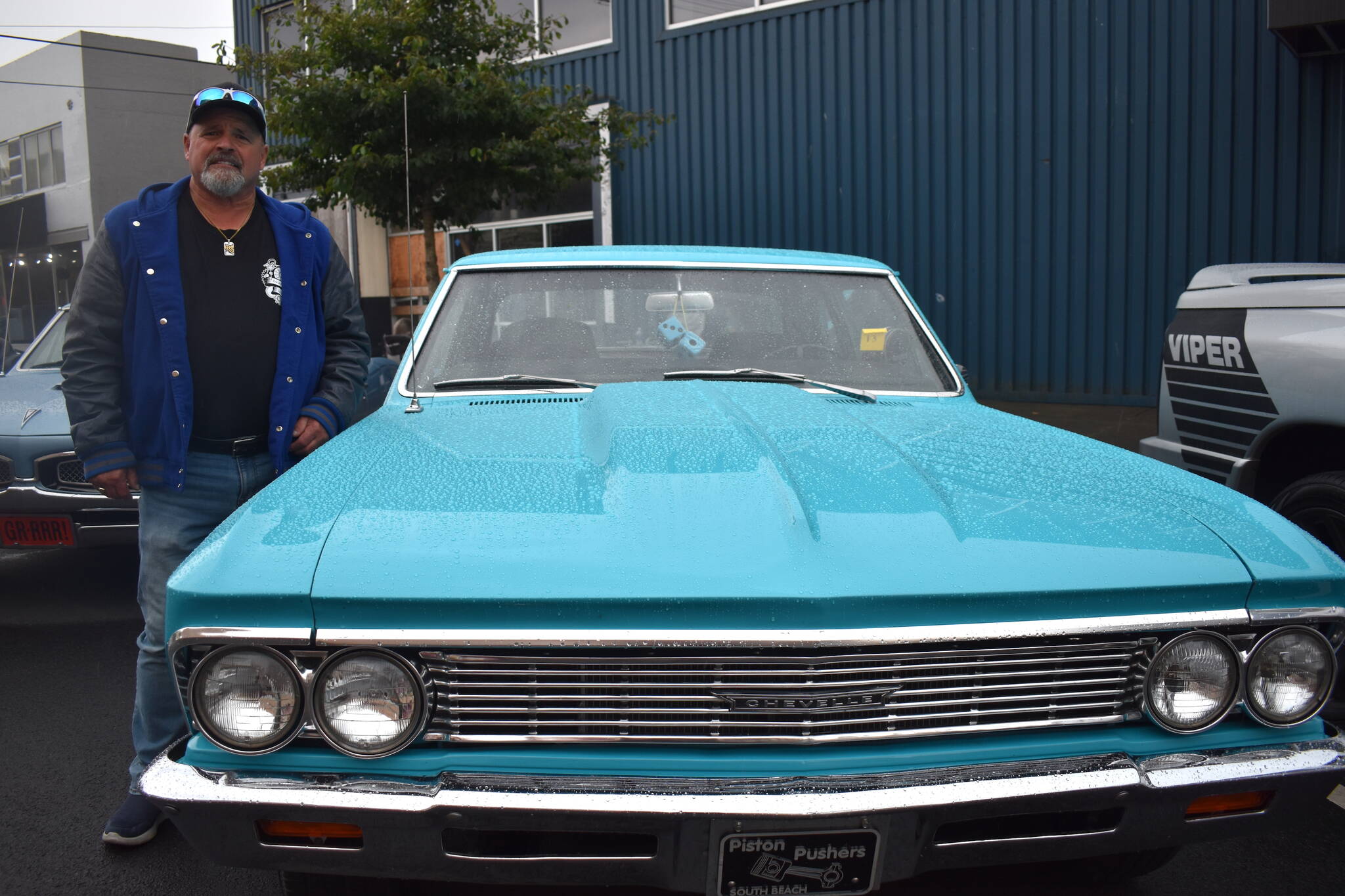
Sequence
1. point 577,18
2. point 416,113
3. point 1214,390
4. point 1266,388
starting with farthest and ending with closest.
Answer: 1. point 577,18
2. point 416,113
3. point 1214,390
4. point 1266,388

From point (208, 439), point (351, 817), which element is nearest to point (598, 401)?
point (208, 439)

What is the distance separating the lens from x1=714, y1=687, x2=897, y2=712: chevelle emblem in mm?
1653

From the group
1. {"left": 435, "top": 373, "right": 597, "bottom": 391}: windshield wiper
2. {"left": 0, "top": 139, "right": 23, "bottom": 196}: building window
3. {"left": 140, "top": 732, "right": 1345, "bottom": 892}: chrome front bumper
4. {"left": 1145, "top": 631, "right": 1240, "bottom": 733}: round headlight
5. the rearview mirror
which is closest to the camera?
{"left": 140, "top": 732, "right": 1345, "bottom": 892}: chrome front bumper

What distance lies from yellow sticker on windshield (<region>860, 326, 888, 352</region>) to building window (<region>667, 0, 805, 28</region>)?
895 centimetres

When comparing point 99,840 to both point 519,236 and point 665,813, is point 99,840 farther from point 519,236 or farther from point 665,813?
point 519,236

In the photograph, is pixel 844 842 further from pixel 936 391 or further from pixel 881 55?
pixel 881 55

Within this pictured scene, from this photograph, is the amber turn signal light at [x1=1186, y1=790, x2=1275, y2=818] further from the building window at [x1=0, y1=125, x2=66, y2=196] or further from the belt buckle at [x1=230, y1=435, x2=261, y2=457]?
the building window at [x1=0, y1=125, x2=66, y2=196]

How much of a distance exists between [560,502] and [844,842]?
2.52 feet

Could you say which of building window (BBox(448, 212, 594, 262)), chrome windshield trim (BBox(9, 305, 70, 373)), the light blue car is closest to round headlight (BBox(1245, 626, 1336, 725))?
the light blue car

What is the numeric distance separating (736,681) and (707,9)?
11.5 m

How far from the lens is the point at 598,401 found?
2.63 meters

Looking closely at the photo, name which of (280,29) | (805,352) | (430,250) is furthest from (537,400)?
(280,29)

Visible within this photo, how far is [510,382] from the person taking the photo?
9.61 feet

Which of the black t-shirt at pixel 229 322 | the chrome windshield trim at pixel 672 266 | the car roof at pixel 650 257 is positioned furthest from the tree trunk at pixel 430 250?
the black t-shirt at pixel 229 322
